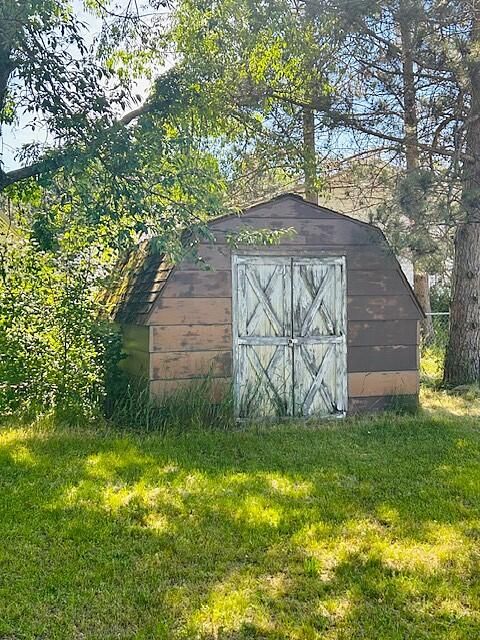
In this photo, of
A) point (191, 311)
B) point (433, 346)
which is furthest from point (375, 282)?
point (433, 346)

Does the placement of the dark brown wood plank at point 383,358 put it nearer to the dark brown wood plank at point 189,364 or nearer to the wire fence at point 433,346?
the dark brown wood plank at point 189,364

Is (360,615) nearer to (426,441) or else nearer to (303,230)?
(426,441)

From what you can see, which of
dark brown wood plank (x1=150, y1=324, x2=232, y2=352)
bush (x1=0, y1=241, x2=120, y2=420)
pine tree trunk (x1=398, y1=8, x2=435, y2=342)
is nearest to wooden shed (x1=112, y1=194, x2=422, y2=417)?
dark brown wood plank (x1=150, y1=324, x2=232, y2=352)

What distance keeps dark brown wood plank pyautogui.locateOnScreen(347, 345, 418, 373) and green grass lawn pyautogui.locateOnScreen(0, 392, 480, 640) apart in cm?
130

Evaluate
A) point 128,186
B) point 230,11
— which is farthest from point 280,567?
→ point 230,11

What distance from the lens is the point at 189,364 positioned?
6371 mm

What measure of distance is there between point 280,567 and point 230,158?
7.28 metres

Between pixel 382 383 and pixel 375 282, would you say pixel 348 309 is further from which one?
pixel 382 383

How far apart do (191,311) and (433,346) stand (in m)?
6.93

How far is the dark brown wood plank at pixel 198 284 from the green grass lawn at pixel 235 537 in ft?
4.73

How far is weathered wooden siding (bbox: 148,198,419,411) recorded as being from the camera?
6301mm

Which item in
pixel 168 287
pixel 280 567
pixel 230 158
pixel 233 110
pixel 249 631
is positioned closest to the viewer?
pixel 249 631

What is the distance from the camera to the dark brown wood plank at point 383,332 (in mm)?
6980

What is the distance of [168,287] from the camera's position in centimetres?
627
